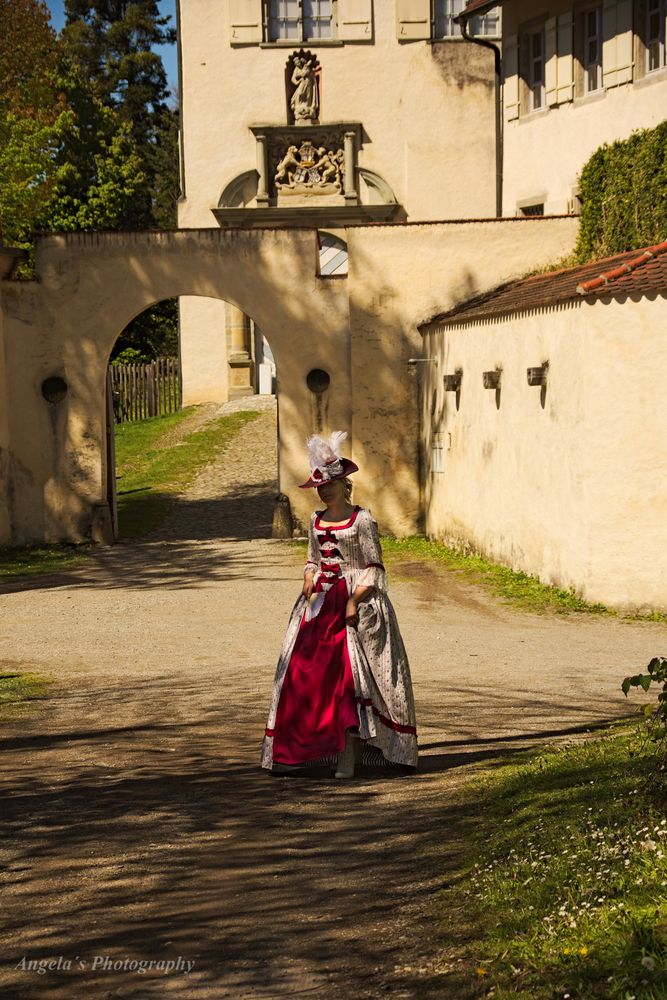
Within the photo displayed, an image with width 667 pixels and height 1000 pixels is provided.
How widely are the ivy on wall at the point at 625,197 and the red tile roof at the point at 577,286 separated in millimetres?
893

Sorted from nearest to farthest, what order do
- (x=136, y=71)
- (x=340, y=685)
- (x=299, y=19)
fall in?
(x=340, y=685)
(x=299, y=19)
(x=136, y=71)

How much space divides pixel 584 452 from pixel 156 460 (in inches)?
600

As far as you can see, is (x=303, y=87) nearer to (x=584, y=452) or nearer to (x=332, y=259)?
(x=332, y=259)

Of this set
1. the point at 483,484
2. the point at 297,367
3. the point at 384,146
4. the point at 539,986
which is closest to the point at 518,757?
the point at 539,986

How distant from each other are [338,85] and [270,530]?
14262 millimetres

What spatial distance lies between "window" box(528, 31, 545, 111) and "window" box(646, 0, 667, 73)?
126 inches

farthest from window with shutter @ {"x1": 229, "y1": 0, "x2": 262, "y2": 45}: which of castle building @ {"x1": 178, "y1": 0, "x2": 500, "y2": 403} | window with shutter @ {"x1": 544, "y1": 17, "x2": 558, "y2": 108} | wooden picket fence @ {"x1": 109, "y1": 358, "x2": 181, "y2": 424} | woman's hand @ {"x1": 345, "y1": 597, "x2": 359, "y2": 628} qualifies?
woman's hand @ {"x1": 345, "y1": 597, "x2": 359, "y2": 628}

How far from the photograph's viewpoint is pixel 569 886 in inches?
183

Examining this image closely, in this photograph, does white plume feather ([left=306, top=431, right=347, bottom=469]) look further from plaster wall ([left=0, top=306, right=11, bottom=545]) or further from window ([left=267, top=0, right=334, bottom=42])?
window ([left=267, top=0, right=334, bottom=42])

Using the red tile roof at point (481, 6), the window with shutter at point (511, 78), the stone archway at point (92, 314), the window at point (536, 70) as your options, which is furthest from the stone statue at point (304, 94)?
the stone archway at point (92, 314)

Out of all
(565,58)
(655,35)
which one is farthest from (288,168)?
(655,35)

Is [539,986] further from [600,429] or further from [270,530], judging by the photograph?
[270,530]

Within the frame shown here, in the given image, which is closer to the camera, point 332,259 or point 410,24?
point 410,24

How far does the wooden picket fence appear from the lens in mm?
33875
